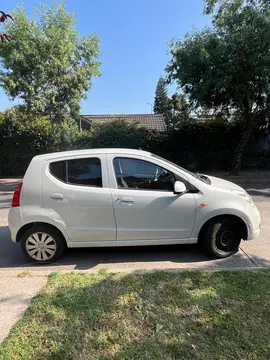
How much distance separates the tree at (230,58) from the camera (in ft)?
36.0

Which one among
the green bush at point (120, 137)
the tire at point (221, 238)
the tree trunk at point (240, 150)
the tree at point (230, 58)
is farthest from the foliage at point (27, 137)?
the tire at point (221, 238)

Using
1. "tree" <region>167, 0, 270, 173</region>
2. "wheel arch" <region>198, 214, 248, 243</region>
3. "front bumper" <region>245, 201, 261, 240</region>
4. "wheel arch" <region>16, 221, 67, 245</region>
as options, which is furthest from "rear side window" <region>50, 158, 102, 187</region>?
"tree" <region>167, 0, 270, 173</region>

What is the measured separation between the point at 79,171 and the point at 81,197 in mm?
404

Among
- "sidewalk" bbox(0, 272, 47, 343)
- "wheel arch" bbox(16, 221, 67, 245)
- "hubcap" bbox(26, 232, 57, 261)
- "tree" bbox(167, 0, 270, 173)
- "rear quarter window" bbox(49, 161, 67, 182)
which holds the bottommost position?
"sidewalk" bbox(0, 272, 47, 343)

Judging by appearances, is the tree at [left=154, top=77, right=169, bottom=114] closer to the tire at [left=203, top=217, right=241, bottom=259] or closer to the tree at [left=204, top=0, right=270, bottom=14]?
the tree at [left=204, top=0, right=270, bottom=14]

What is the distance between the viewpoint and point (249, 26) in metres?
11.0

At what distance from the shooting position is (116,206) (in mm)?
4387

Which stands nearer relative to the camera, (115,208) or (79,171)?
(115,208)

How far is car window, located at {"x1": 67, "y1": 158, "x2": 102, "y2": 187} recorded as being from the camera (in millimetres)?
4453

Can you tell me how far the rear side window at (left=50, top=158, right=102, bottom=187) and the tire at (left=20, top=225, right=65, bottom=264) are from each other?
776 millimetres

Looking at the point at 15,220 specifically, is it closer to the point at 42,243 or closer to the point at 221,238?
the point at 42,243

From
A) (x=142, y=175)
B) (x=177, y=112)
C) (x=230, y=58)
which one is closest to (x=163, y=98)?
(x=177, y=112)

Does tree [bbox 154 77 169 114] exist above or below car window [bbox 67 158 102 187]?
above

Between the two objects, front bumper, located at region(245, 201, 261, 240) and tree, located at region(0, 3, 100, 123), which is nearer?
front bumper, located at region(245, 201, 261, 240)
